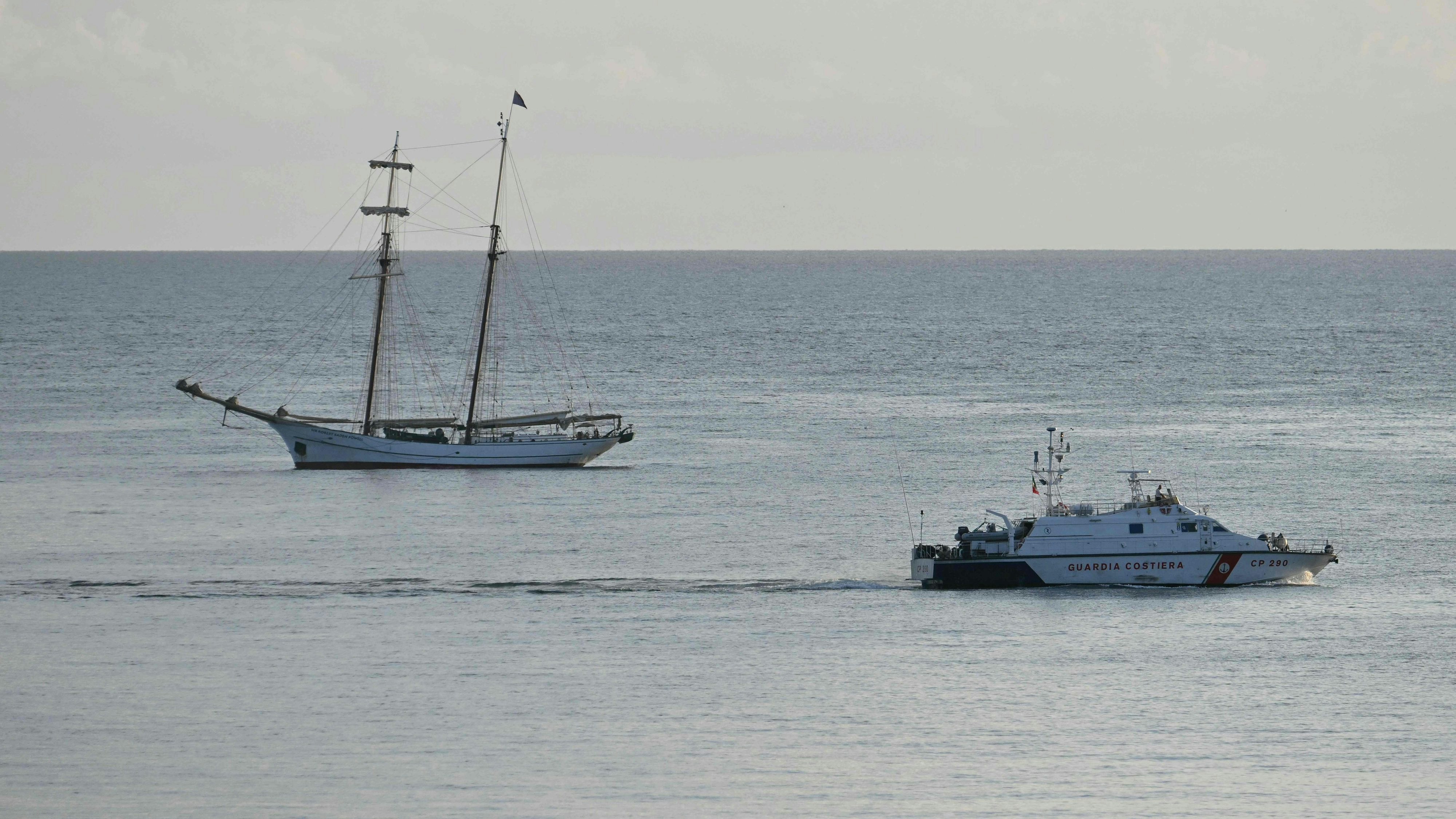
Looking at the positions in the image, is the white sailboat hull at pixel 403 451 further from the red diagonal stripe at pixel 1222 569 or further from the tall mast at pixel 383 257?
the red diagonal stripe at pixel 1222 569

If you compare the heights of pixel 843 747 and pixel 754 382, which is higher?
pixel 754 382

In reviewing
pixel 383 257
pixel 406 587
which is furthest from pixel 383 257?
pixel 406 587

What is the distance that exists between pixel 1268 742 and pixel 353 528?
53411 millimetres

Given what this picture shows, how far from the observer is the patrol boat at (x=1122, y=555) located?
8231 cm

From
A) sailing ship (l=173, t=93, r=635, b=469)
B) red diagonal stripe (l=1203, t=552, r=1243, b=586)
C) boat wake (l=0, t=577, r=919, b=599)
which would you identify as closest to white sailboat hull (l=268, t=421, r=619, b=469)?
sailing ship (l=173, t=93, r=635, b=469)

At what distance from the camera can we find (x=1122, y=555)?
270ft

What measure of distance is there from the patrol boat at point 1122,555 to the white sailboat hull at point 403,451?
4460 cm

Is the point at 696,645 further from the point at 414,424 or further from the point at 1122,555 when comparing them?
the point at 414,424

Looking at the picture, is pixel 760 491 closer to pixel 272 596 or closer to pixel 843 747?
pixel 272 596

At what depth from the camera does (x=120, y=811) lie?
5288 cm

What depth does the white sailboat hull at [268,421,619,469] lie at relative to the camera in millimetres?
122750

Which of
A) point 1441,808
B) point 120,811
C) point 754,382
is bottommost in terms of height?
point 120,811

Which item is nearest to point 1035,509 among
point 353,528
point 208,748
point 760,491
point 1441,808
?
point 760,491
